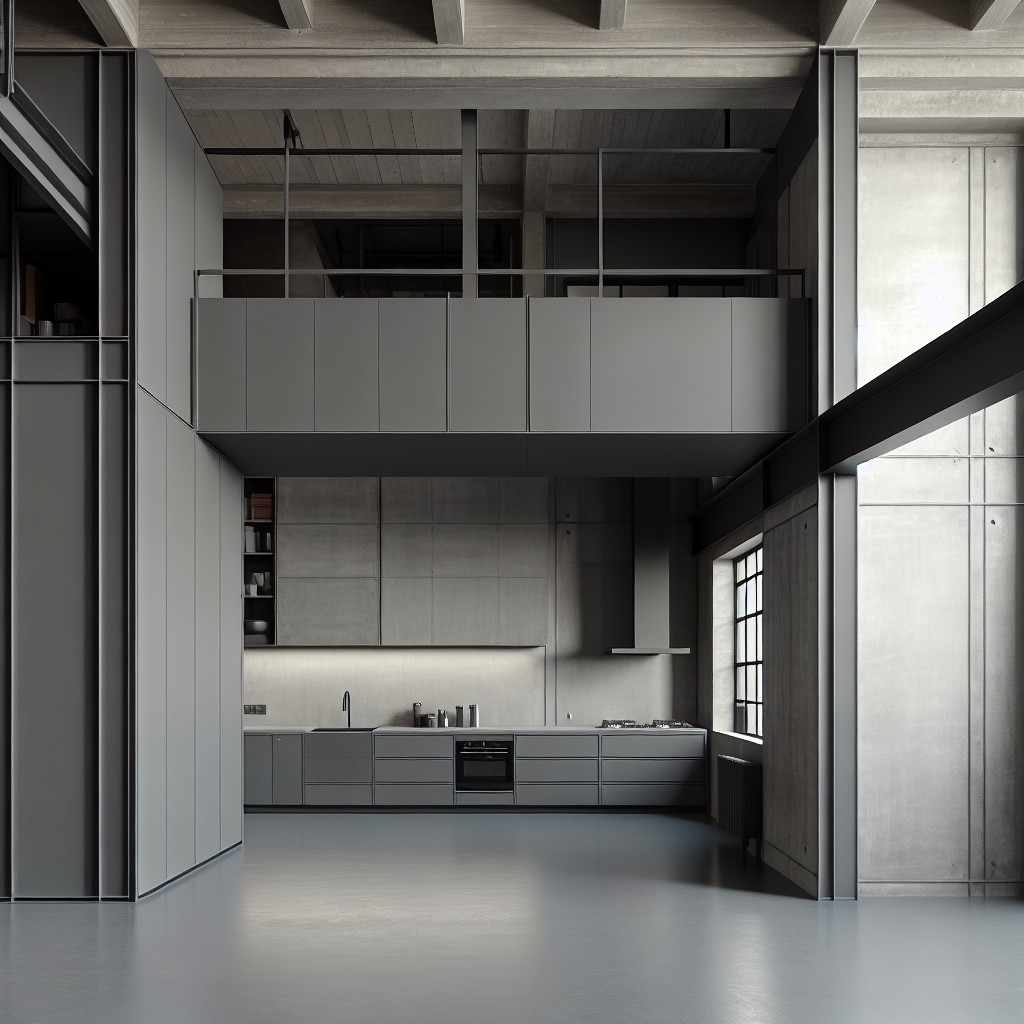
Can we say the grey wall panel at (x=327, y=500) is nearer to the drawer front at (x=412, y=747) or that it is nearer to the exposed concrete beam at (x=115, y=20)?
the drawer front at (x=412, y=747)

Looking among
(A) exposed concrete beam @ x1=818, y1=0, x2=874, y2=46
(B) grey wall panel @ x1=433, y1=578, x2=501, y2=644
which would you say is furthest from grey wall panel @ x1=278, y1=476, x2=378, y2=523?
(A) exposed concrete beam @ x1=818, y1=0, x2=874, y2=46

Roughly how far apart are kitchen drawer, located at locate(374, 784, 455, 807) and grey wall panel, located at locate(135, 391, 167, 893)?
3.97m

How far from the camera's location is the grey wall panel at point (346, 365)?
7594mm

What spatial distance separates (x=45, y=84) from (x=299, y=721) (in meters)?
6.77

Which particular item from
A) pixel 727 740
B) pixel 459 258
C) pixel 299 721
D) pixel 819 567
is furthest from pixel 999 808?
pixel 459 258

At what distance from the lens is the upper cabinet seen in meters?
7.59

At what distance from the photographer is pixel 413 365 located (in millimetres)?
7629

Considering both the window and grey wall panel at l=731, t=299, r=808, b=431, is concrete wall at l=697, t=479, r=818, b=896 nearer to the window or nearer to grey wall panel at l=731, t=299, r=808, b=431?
grey wall panel at l=731, t=299, r=808, b=431

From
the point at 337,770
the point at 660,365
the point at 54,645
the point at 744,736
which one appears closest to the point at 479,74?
the point at 660,365

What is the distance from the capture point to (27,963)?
5.30 m

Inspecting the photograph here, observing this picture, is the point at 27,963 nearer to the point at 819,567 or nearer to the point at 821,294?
the point at 819,567

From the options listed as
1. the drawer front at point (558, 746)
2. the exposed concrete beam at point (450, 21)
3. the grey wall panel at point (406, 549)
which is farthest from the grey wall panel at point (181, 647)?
the drawer front at point (558, 746)

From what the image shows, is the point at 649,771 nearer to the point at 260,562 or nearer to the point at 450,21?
the point at 260,562

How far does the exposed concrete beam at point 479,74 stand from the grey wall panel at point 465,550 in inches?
196
